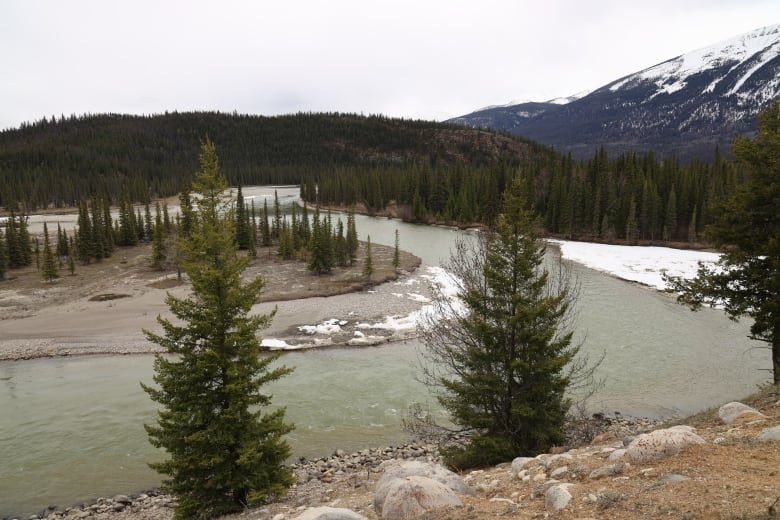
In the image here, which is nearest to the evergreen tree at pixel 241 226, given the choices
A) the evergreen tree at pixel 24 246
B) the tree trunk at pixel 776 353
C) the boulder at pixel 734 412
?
the evergreen tree at pixel 24 246

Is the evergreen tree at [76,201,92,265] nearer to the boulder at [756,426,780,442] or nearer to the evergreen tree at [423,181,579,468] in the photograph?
the evergreen tree at [423,181,579,468]

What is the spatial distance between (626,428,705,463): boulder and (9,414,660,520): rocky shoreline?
A: 410 cm

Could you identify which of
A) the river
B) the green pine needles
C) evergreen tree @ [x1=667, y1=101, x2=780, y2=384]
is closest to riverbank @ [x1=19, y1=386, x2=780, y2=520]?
the green pine needles

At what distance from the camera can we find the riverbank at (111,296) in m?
30.3

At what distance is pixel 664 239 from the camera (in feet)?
225

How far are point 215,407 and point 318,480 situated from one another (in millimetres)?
4580

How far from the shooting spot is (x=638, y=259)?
2136 inches

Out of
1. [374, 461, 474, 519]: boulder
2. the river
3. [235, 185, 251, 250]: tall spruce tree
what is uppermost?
[235, 185, 251, 250]: tall spruce tree

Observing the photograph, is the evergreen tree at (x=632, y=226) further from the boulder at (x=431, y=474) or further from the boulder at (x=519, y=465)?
the boulder at (x=431, y=474)

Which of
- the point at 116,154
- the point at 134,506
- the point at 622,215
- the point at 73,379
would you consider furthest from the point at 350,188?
the point at 116,154

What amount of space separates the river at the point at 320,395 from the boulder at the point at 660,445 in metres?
11.4

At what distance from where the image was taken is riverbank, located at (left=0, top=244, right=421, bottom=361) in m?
30.3

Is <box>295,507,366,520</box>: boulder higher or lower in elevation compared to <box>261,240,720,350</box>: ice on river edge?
higher

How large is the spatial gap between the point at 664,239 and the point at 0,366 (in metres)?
77.4
